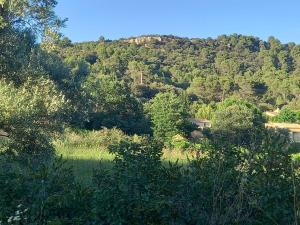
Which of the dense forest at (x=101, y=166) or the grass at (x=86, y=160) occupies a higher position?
the dense forest at (x=101, y=166)

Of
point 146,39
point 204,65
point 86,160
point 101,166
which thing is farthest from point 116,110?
point 146,39

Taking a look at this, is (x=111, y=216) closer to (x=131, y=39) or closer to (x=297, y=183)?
(x=297, y=183)

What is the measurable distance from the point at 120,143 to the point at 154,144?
40 centimetres

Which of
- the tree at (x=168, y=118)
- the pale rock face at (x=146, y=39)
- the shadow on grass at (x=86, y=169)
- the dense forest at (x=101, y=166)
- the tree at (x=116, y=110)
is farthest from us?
the pale rock face at (x=146, y=39)

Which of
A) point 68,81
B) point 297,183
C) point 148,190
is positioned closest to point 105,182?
point 148,190

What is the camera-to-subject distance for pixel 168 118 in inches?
1989

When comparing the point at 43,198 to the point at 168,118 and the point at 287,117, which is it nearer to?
the point at 168,118

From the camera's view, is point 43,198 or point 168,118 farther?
point 168,118

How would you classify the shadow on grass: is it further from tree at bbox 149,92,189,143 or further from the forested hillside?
the forested hillside

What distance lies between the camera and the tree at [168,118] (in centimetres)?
5059

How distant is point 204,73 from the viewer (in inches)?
4304

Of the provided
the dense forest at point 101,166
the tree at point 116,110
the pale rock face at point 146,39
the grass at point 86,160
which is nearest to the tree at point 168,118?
the tree at point 116,110

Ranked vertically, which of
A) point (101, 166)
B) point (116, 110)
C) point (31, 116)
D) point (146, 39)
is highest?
point (146, 39)

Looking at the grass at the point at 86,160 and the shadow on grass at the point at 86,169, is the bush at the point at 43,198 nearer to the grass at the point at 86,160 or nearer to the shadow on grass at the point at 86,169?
the shadow on grass at the point at 86,169
